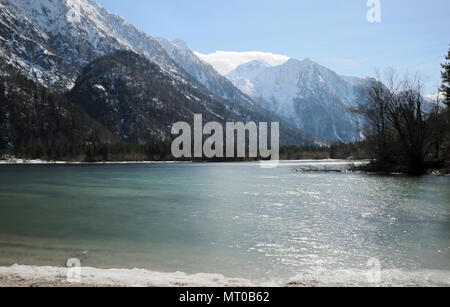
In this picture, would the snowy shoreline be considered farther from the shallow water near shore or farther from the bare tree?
the bare tree

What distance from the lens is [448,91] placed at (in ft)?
199

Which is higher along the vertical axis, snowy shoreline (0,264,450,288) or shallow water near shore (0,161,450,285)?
snowy shoreline (0,264,450,288)

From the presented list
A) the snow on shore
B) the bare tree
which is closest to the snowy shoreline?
the snow on shore

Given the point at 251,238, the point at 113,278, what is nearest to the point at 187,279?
the point at 113,278

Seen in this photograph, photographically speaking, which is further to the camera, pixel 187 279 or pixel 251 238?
pixel 251 238

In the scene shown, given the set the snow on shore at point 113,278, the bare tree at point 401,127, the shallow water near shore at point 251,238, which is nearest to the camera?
the snow on shore at point 113,278

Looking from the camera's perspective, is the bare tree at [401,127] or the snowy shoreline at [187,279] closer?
the snowy shoreline at [187,279]

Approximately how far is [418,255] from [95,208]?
24721 mm

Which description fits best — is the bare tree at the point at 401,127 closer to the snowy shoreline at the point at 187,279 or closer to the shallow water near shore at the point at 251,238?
the shallow water near shore at the point at 251,238

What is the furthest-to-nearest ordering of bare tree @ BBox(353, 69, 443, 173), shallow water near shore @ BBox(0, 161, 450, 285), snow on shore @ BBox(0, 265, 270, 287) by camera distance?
bare tree @ BBox(353, 69, 443, 173)
shallow water near shore @ BBox(0, 161, 450, 285)
snow on shore @ BBox(0, 265, 270, 287)

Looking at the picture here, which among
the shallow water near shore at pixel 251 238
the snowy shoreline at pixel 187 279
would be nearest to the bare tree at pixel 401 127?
the shallow water near shore at pixel 251 238

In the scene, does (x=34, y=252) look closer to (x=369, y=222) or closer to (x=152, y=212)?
(x=152, y=212)

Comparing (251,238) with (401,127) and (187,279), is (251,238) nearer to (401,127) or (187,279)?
(187,279)
